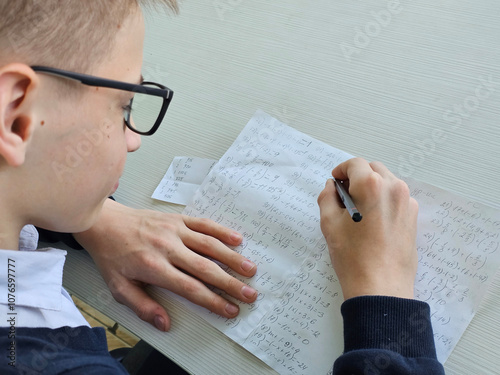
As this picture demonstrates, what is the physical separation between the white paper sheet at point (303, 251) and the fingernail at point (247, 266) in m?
0.01

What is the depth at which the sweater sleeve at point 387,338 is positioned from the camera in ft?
1.51

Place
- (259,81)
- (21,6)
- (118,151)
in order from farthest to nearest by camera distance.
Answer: (259,81), (118,151), (21,6)

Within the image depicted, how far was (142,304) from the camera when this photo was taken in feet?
1.95

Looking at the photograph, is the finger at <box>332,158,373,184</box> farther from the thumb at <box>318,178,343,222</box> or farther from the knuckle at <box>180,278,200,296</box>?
the knuckle at <box>180,278,200,296</box>

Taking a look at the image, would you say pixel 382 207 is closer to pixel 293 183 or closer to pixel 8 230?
pixel 293 183

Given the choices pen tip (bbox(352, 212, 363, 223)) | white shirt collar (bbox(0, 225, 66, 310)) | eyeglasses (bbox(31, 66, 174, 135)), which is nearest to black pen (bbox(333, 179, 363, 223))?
pen tip (bbox(352, 212, 363, 223))

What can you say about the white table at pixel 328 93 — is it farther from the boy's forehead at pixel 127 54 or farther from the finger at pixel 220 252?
the boy's forehead at pixel 127 54

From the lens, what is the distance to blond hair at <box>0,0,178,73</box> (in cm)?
41

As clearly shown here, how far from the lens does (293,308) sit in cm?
56

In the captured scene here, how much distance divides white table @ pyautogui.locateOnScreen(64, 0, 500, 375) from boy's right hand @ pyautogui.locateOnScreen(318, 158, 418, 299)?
0.24ft

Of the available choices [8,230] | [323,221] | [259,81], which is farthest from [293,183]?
[8,230]

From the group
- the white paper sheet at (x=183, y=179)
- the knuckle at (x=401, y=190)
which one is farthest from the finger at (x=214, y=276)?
the knuckle at (x=401, y=190)

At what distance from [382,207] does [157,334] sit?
1.10 ft

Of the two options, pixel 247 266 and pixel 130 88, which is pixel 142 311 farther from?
pixel 130 88
